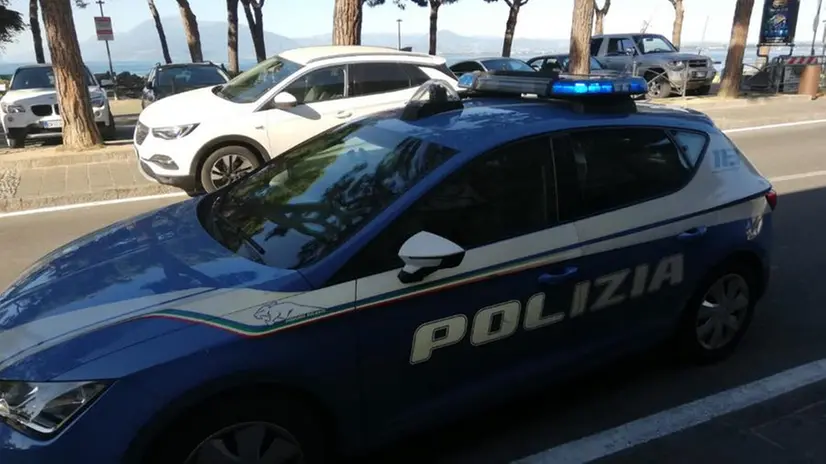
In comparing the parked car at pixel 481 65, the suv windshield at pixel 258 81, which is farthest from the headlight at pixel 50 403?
the parked car at pixel 481 65

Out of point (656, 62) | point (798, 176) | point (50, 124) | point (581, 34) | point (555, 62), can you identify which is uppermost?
point (581, 34)

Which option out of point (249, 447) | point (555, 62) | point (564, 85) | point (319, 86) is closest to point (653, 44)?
point (555, 62)

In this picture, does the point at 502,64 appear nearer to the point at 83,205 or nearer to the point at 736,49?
the point at 736,49

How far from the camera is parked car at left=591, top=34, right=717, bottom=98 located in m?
17.7

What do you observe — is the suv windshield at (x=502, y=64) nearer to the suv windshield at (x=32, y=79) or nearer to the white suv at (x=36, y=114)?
the white suv at (x=36, y=114)

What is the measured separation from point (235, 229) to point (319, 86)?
5.37 metres

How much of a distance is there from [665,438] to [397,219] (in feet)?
5.62

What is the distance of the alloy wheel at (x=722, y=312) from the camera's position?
3.56m

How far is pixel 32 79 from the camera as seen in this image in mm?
12867

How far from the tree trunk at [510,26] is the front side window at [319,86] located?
28.4m

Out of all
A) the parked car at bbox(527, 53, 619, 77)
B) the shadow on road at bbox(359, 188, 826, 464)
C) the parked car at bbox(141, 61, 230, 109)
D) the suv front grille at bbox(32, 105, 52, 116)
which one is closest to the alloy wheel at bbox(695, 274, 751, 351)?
the shadow on road at bbox(359, 188, 826, 464)

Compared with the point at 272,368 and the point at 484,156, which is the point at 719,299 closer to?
the point at 484,156

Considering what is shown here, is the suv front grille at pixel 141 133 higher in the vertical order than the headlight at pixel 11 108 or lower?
higher

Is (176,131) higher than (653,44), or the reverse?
(653,44)
